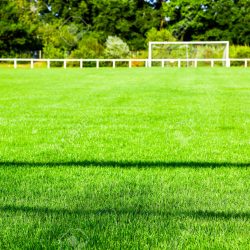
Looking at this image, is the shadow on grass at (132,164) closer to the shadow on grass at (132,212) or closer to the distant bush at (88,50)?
the shadow on grass at (132,212)

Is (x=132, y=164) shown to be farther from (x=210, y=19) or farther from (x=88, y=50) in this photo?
(x=210, y=19)

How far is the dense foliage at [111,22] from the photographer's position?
62281 millimetres

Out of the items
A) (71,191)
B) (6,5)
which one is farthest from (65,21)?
(71,191)

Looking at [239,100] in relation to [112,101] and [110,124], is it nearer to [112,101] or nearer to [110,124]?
[112,101]

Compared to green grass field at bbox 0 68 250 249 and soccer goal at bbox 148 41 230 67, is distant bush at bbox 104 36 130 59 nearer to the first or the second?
soccer goal at bbox 148 41 230 67

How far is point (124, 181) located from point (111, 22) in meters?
66.1

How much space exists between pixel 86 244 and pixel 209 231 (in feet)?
2.99

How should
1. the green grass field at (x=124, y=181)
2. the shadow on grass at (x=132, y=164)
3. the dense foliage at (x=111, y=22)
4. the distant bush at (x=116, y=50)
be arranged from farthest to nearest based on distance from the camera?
the dense foliage at (x=111, y=22) → the distant bush at (x=116, y=50) → the shadow on grass at (x=132, y=164) → the green grass field at (x=124, y=181)

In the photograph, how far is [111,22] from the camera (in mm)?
69625

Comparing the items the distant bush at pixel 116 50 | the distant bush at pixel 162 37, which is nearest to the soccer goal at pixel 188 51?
the distant bush at pixel 116 50

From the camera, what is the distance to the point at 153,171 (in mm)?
5570

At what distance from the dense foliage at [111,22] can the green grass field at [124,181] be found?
51051 millimetres

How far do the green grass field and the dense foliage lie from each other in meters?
51.1

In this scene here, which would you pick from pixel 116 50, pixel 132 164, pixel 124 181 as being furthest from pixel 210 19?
pixel 124 181
